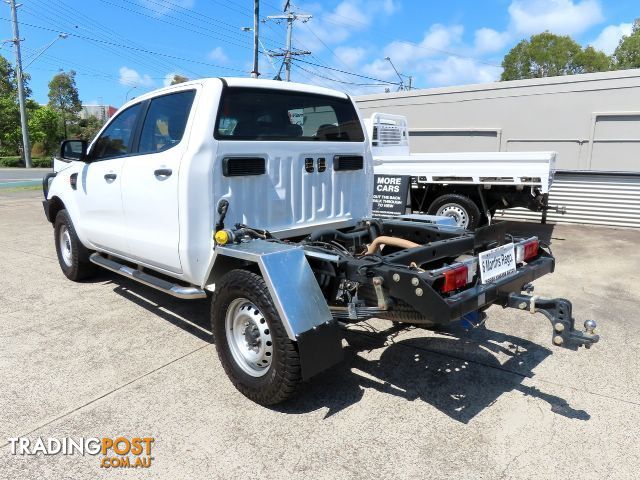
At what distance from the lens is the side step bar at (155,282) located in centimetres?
368

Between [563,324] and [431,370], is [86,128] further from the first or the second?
[563,324]

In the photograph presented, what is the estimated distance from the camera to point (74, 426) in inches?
117

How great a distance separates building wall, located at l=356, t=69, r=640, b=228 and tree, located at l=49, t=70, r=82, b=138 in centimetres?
5258

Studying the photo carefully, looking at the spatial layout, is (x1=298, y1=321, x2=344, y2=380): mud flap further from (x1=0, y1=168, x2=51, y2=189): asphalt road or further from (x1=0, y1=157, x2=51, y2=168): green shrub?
(x1=0, y1=157, x2=51, y2=168): green shrub

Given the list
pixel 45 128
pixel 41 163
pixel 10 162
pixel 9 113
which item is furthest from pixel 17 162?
pixel 45 128

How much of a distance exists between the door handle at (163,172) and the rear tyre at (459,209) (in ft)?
20.1

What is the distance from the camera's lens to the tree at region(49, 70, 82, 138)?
187ft

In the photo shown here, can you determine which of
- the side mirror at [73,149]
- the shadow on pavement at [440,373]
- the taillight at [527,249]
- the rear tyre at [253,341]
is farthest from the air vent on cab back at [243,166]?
the side mirror at [73,149]

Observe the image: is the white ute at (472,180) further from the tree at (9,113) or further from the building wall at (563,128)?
the tree at (9,113)

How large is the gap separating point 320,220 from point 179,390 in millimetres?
1833

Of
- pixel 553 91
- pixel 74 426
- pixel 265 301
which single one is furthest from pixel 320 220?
pixel 553 91

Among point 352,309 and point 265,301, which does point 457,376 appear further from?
point 265,301

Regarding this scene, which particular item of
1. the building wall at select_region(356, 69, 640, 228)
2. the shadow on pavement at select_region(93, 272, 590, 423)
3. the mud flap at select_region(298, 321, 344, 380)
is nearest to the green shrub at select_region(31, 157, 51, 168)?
the building wall at select_region(356, 69, 640, 228)

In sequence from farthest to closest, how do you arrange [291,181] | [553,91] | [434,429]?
[553,91], [291,181], [434,429]
